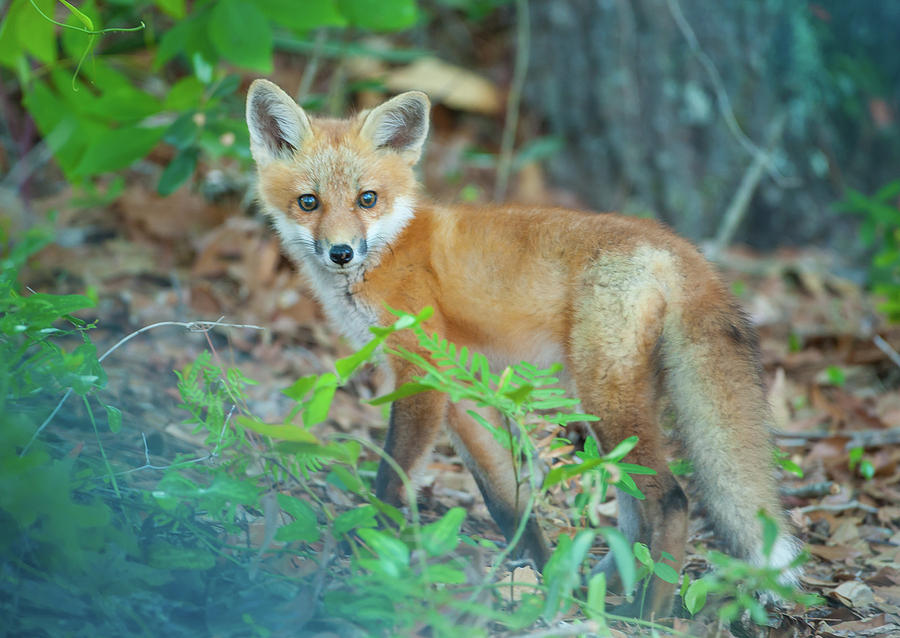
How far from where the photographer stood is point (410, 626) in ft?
6.46

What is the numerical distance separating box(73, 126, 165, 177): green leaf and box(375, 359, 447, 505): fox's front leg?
2307mm

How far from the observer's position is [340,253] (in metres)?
3.40

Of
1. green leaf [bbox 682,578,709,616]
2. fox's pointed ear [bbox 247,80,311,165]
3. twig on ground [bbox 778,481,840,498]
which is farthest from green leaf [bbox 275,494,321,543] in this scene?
twig on ground [bbox 778,481,840,498]

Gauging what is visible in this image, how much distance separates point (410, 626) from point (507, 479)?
1.62m

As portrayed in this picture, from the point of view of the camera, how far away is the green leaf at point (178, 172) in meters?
4.54

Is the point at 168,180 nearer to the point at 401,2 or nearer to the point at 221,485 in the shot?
the point at 401,2

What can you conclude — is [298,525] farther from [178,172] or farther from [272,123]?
[178,172]

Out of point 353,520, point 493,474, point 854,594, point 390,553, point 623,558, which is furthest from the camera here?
point 493,474

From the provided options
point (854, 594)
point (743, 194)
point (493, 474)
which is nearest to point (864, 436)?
point (854, 594)

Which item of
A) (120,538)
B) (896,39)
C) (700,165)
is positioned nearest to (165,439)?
(120,538)

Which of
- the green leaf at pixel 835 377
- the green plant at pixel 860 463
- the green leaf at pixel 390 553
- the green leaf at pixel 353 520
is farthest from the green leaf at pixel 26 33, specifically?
the green leaf at pixel 835 377

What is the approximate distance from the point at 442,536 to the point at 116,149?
338 centimetres

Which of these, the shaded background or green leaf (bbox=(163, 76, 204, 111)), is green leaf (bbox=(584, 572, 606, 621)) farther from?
green leaf (bbox=(163, 76, 204, 111))

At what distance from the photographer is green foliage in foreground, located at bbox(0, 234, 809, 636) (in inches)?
80.4
